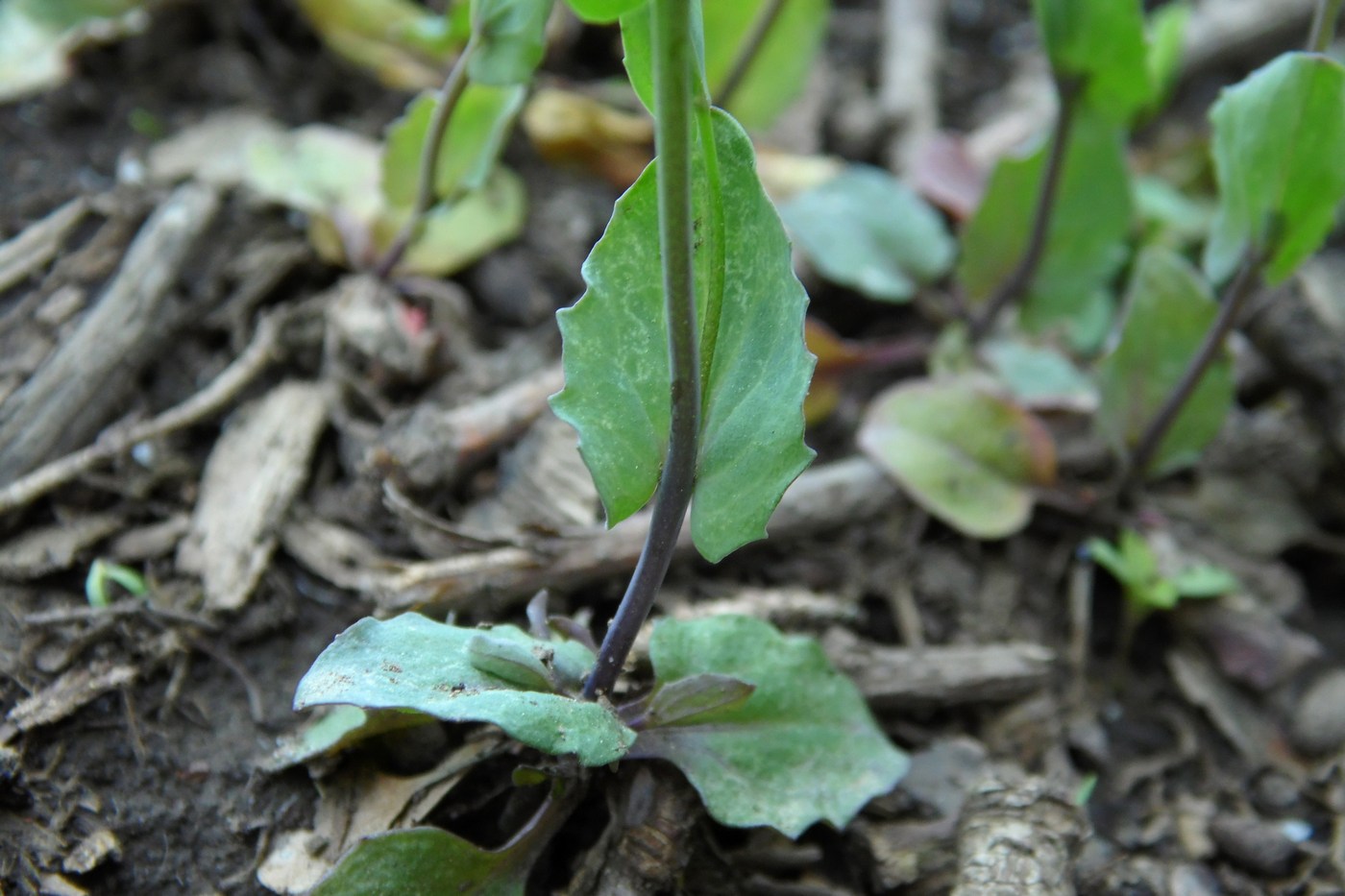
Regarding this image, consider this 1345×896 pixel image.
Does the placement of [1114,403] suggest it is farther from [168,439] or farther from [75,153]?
[75,153]

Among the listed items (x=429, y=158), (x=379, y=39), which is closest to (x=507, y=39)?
(x=429, y=158)

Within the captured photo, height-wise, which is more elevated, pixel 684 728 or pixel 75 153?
pixel 75 153

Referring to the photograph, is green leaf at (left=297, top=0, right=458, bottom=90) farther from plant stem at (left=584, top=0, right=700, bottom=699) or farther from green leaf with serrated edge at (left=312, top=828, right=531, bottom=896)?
green leaf with serrated edge at (left=312, top=828, right=531, bottom=896)

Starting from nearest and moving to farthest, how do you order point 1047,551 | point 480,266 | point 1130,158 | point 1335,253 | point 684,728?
point 684,728, point 1047,551, point 480,266, point 1335,253, point 1130,158

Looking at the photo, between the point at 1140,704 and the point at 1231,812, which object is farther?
the point at 1140,704

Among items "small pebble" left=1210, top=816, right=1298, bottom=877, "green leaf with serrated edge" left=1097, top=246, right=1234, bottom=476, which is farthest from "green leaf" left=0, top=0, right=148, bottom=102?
"small pebble" left=1210, top=816, right=1298, bottom=877

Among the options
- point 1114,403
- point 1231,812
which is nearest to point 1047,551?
point 1114,403

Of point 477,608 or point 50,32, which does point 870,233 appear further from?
point 50,32
